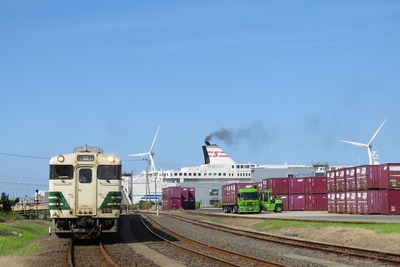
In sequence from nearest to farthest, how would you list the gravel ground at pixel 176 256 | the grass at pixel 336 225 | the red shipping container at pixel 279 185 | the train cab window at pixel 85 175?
the gravel ground at pixel 176 256 < the train cab window at pixel 85 175 < the grass at pixel 336 225 < the red shipping container at pixel 279 185

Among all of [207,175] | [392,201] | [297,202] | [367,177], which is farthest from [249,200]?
[207,175]

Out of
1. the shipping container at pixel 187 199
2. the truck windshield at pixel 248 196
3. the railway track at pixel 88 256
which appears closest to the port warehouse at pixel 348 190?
the truck windshield at pixel 248 196

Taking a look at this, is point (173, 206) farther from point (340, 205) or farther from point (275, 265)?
point (275, 265)

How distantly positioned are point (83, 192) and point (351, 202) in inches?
1305

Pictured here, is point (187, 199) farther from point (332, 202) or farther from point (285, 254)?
point (285, 254)

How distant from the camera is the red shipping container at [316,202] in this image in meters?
66.2

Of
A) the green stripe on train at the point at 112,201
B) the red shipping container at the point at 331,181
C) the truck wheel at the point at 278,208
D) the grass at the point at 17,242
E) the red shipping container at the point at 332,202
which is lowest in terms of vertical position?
the truck wheel at the point at 278,208

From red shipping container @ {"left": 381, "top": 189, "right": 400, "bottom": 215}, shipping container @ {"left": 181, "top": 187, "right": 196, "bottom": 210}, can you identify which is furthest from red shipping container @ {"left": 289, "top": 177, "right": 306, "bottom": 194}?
shipping container @ {"left": 181, "top": 187, "right": 196, "bottom": 210}

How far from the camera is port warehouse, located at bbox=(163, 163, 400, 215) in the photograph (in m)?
47.6

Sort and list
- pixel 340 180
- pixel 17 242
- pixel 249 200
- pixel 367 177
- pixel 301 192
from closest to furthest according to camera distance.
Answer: pixel 17 242
pixel 367 177
pixel 340 180
pixel 249 200
pixel 301 192

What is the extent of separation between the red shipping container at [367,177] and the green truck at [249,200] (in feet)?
43.8

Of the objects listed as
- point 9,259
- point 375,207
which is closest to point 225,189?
point 375,207

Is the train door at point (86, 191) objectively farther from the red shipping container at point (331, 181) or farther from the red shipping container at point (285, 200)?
the red shipping container at point (285, 200)

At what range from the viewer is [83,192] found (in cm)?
2450
